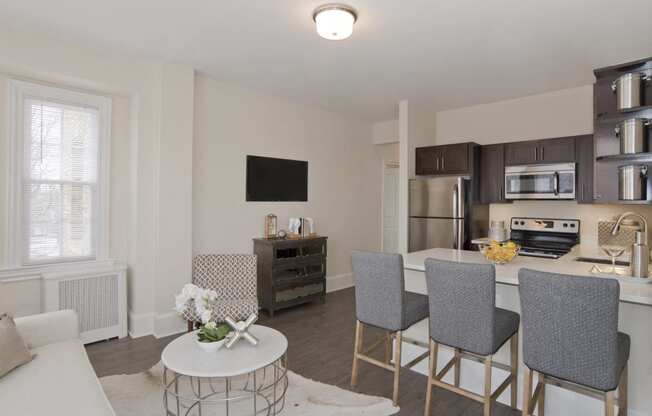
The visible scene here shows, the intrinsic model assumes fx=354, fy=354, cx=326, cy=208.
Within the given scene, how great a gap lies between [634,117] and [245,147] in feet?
12.0

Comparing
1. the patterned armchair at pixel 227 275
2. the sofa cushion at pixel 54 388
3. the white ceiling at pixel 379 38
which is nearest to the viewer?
the sofa cushion at pixel 54 388

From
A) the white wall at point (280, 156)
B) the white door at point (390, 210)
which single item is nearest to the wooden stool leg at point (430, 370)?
the white wall at point (280, 156)

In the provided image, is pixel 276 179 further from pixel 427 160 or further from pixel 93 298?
pixel 93 298

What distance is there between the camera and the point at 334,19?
2.50 meters

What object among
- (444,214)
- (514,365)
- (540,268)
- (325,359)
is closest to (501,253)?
(540,268)

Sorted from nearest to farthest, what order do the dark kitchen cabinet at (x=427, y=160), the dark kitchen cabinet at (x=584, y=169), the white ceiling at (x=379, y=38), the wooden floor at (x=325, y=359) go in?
1. the wooden floor at (x=325, y=359)
2. the white ceiling at (x=379, y=38)
3. the dark kitchen cabinet at (x=584, y=169)
4. the dark kitchen cabinet at (x=427, y=160)

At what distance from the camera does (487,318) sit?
6.48 feet

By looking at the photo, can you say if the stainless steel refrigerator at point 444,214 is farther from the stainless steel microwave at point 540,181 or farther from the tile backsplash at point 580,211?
the stainless steel microwave at point 540,181

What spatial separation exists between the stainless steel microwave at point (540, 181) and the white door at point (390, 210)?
84.1 inches

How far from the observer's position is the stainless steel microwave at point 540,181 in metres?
4.05

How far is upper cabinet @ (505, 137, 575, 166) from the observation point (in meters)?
4.06

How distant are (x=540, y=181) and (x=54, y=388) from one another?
15.6ft

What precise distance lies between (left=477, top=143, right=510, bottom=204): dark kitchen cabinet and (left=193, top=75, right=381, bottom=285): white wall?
186 cm

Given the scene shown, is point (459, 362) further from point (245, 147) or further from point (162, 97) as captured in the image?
point (162, 97)
